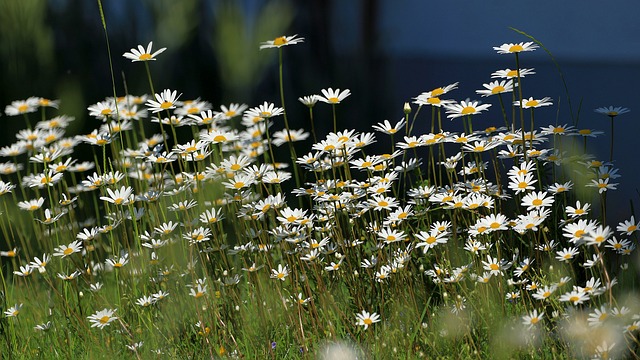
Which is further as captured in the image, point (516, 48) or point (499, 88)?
point (499, 88)

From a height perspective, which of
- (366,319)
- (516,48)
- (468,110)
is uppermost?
(516,48)

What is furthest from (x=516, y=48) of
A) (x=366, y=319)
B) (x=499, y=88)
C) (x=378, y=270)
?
(x=366, y=319)

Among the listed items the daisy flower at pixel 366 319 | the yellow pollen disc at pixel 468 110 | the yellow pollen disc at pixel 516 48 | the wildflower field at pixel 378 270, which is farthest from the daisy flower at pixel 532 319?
the yellow pollen disc at pixel 516 48

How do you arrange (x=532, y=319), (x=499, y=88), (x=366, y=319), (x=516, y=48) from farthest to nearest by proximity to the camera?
(x=499, y=88), (x=516, y=48), (x=366, y=319), (x=532, y=319)

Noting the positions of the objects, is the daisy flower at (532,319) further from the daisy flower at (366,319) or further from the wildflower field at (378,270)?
the daisy flower at (366,319)

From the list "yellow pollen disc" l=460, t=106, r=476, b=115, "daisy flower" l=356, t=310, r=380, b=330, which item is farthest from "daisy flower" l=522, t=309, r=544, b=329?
"yellow pollen disc" l=460, t=106, r=476, b=115

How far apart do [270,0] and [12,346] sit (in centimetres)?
191

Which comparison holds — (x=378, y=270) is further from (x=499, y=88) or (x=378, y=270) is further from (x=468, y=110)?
(x=499, y=88)

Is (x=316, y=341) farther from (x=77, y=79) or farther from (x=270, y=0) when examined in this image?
(x=77, y=79)

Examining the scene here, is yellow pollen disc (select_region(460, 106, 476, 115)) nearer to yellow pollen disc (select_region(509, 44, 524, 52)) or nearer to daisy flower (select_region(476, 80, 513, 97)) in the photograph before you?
daisy flower (select_region(476, 80, 513, 97))

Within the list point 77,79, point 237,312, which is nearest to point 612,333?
point 237,312

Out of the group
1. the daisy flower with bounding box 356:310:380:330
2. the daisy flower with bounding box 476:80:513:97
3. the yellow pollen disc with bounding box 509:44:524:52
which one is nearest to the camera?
the daisy flower with bounding box 356:310:380:330

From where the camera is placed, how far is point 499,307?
6.99 feet

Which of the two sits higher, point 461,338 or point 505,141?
point 505,141
